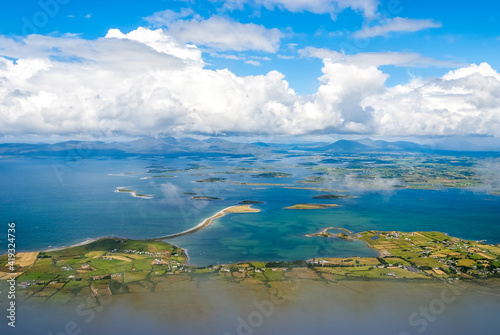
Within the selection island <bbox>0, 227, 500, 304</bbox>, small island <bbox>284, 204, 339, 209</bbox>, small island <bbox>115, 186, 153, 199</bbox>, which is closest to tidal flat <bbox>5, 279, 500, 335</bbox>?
island <bbox>0, 227, 500, 304</bbox>

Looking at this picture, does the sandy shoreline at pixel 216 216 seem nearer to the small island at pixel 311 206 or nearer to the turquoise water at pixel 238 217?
the turquoise water at pixel 238 217

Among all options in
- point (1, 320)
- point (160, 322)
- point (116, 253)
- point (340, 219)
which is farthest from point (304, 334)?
point (340, 219)

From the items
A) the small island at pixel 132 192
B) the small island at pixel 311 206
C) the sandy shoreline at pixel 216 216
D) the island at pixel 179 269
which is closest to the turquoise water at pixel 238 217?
the sandy shoreline at pixel 216 216

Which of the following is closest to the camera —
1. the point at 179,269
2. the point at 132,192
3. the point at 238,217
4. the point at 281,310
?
the point at 281,310

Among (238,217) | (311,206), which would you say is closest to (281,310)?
(238,217)

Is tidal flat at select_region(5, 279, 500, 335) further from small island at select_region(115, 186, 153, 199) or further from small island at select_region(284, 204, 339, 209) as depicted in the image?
small island at select_region(115, 186, 153, 199)

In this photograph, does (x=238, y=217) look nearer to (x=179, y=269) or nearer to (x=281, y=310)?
(x=179, y=269)

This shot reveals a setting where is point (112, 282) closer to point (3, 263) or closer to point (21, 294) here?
point (21, 294)

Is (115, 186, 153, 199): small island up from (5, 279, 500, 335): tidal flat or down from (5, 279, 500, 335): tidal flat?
up
